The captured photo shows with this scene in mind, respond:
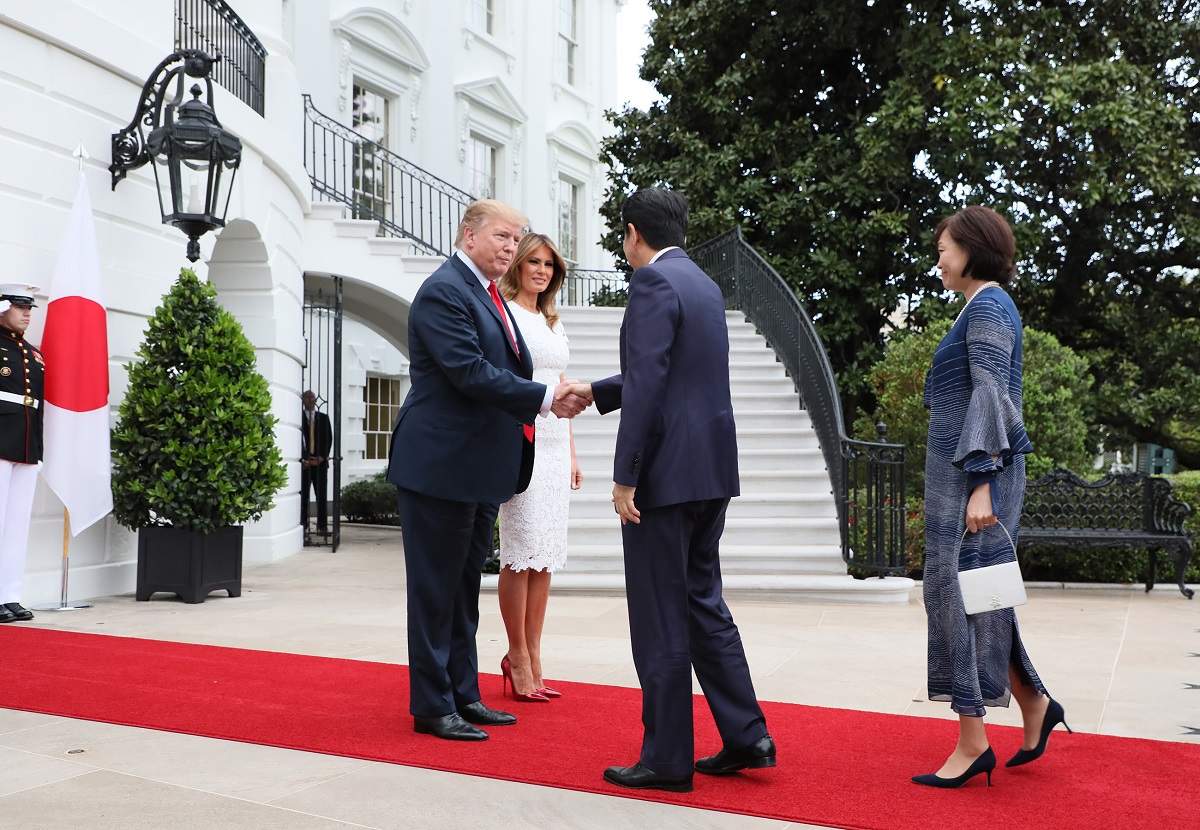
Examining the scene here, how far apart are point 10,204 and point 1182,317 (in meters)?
14.2

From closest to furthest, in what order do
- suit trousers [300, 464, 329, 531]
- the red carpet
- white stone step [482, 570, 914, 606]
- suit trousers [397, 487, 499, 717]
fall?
the red carpet, suit trousers [397, 487, 499, 717], white stone step [482, 570, 914, 606], suit trousers [300, 464, 329, 531]

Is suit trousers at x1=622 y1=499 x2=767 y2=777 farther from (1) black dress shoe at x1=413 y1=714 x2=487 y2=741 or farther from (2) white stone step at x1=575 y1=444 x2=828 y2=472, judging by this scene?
(2) white stone step at x1=575 y1=444 x2=828 y2=472

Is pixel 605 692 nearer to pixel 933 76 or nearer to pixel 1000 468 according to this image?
pixel 1000 468

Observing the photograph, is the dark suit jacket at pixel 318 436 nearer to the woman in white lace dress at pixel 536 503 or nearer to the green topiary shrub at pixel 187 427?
the green topiary shrub at pixel 187 427

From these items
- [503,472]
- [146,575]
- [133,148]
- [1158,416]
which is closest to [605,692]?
[503,472]

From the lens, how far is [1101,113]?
12789 mm

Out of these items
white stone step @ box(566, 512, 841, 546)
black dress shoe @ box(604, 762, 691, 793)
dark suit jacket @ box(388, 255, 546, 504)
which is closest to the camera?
black dress shoe @ box(604, 762, 691, 793)

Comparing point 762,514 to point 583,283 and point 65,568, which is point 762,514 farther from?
point 583,283

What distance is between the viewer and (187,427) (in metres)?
7.34

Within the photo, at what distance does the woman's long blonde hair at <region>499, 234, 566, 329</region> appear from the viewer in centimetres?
484

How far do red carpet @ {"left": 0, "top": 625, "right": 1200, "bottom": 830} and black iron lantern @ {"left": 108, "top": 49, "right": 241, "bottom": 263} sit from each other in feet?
11.0

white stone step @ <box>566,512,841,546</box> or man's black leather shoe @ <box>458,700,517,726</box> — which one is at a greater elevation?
white stone step @ <box>566,512,841,546</box>

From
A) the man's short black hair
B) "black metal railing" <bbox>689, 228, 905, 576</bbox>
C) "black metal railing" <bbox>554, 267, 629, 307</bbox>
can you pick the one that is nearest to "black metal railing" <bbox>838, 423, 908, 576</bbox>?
"black metal railing" <bbox>689, 228, 905, 576</bbox>

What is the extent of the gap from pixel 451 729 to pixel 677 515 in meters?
1.19
